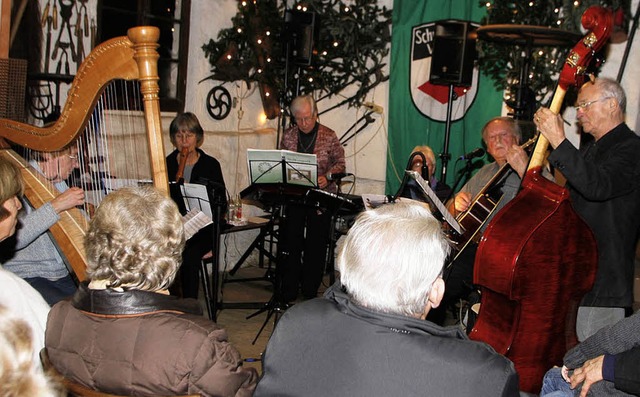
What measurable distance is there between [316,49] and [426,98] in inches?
45.0

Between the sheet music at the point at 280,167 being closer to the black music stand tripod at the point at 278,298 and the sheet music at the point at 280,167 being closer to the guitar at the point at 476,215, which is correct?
the black music stand tripod at the point at 278,298

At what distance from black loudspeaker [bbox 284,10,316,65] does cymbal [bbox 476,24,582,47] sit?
1.71 metres

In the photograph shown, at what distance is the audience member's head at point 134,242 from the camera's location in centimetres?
208

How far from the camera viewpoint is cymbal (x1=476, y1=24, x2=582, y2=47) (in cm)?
505

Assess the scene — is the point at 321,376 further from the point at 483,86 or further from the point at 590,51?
the point at 483,86

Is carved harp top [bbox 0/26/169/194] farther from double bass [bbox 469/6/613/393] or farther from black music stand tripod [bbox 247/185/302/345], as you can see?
black music stand tripod [bbox 247/185/302/345]

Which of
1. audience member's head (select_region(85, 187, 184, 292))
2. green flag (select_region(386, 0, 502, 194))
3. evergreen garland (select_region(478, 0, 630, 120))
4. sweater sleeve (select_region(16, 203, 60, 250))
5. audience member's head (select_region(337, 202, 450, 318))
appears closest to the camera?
audience member's head (select_region(337, 202, 450, 318))

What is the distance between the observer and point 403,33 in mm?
6883

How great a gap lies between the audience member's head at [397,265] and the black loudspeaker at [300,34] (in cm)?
506

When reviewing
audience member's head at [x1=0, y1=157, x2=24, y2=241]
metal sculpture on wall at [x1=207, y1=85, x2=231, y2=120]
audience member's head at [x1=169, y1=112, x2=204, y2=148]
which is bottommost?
audience member's head at [x1=0, y1=157, x2=24, y2=241]

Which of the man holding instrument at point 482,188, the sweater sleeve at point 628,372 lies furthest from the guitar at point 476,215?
the sweater sleeve at point 628,372

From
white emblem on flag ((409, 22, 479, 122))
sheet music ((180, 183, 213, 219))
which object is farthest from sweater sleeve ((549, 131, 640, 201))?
white emblem on flag ((409, 22, 479, 122))

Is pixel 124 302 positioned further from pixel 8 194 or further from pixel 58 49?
pixel 58 49

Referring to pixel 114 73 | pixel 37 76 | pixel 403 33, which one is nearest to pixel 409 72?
pixel 403 33
